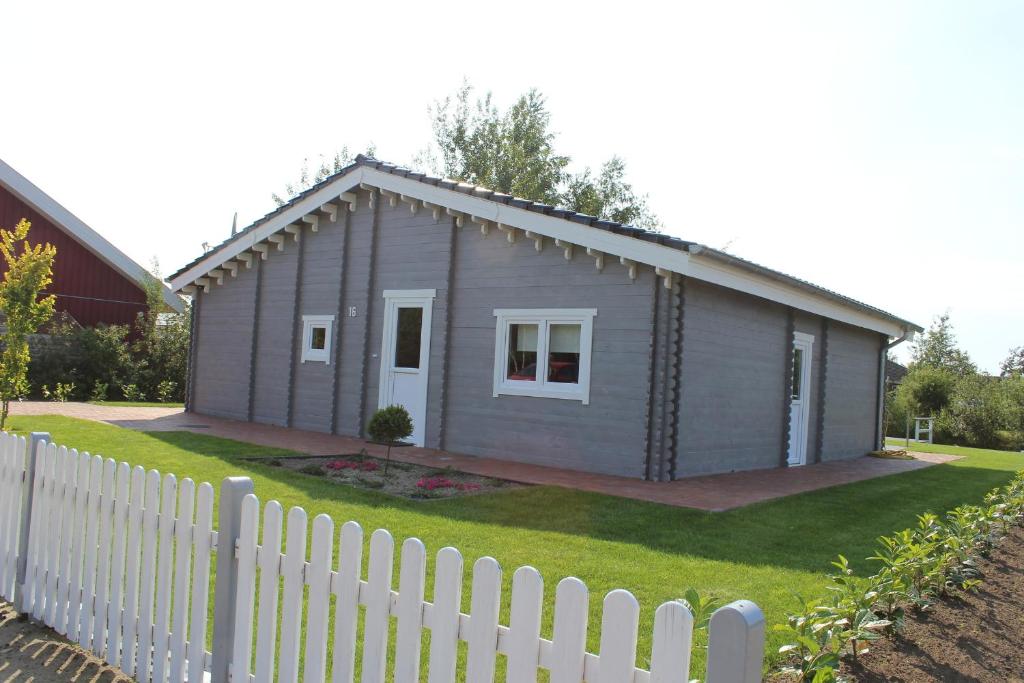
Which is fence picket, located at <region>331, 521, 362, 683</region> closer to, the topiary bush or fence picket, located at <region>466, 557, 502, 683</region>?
fence picket, located at <region>466, 557, 502, 683</region>

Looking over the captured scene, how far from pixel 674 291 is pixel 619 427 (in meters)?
1.97

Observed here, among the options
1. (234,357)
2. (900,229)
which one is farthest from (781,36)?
(234,357)

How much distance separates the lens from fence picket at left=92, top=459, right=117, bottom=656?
3.91 metres

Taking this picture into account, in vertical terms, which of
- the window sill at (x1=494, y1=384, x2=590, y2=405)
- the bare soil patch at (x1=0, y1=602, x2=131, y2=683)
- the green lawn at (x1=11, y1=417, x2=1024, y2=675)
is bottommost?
the bare soil patch at (x1=0, y1=602, x2=131, y2=683)

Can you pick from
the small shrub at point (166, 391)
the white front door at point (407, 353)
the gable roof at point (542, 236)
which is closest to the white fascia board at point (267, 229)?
the gable roof at point (542, 236)

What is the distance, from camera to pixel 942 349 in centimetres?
5931

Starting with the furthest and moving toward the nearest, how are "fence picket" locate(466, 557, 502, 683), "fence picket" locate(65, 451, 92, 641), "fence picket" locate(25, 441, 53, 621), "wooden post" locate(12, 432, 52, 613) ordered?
"wooden post" locate(12, 432, 52, 613), "fence picket" locate(25, 441, 53, 621), "fence picket" locate(65, 451, 92, 641), "fence picket" locate(466, 557, 502, 683)

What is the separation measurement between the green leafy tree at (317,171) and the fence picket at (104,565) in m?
39.8

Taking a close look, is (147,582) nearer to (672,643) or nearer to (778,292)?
(672,643)

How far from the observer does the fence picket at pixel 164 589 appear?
3.53 m

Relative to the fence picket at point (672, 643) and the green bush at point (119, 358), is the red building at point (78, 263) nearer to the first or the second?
the green bush at point (119, 358)

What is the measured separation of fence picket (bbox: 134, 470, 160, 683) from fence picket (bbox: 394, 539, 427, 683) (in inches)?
Result: 64.9

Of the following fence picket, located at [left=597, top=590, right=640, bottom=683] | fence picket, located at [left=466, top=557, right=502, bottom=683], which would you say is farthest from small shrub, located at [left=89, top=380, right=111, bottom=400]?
fence picket, located at [left=597, top=590, right=640, bottom=683]

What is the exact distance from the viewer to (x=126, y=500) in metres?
3.88
